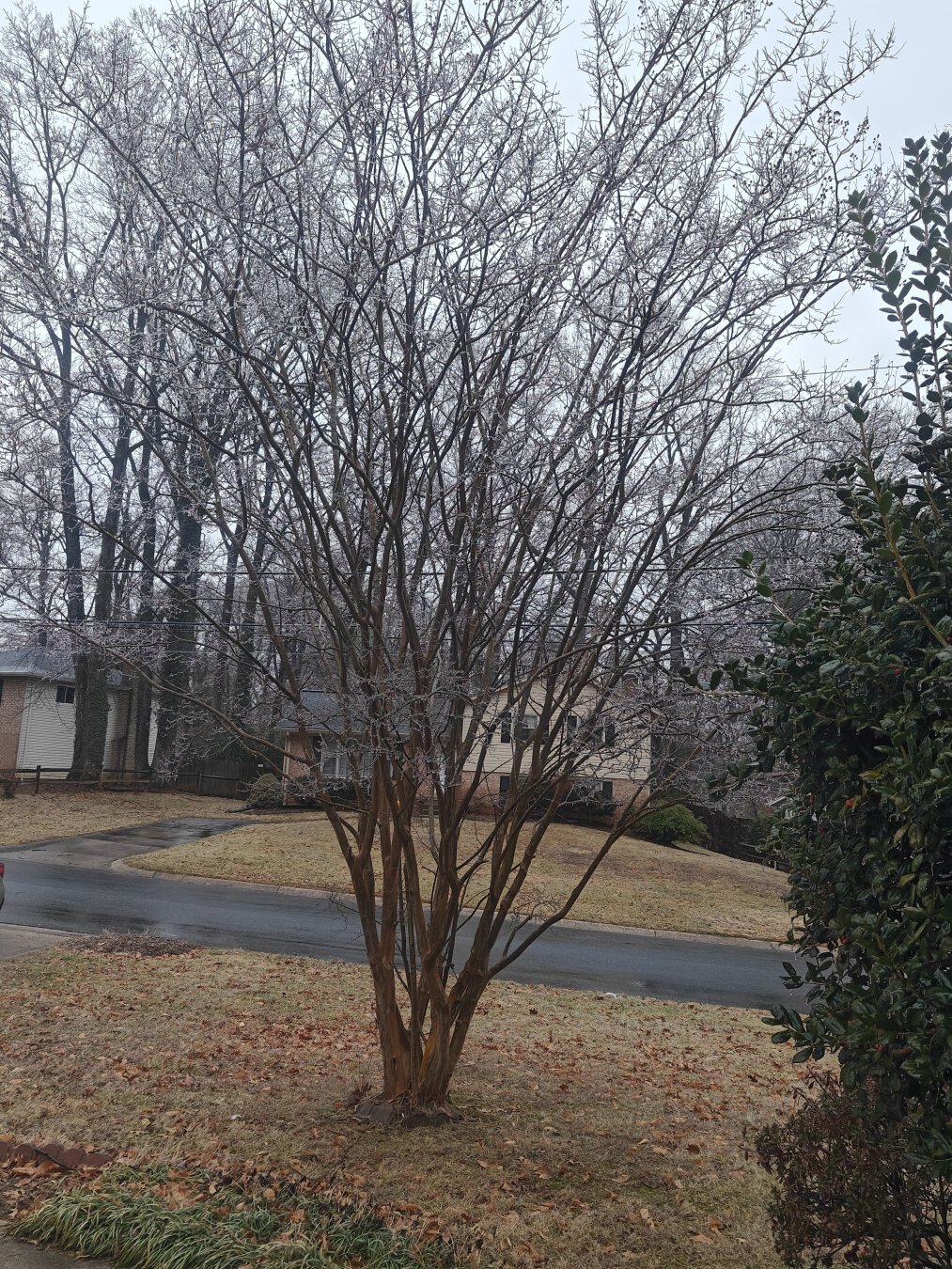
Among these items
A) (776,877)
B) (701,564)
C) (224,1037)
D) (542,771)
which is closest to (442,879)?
(542,771)

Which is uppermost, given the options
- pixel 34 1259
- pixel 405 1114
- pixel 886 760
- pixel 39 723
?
pixel 39 723

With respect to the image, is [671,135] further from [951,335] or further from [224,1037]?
[224,1037]

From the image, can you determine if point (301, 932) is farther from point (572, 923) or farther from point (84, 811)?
point (84, 811)

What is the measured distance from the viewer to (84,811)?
80.9 feet

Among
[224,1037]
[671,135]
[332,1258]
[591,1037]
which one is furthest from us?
[591,1037]

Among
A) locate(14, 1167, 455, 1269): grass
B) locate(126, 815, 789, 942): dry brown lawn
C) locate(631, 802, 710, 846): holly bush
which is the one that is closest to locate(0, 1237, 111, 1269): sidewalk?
locate(14, 1167, 455, 1269): grass

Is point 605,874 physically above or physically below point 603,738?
below

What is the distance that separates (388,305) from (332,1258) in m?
4.42

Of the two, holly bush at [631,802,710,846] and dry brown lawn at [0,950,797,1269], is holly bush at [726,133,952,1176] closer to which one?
dry brown lawn at [0,950,797,1269]

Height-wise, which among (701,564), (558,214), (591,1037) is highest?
(558,214)

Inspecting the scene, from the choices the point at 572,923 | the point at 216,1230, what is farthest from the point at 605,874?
the point at 216,1230

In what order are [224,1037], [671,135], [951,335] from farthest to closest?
[224,1037], [671,135], [951,335]

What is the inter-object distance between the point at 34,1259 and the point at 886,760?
3.95 meters

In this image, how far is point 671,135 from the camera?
6062 mm
